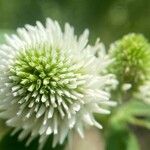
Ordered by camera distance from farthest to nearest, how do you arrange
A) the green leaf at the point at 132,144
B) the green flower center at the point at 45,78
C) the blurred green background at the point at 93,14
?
the blurred green background at the point at 93,14, the green leaf at the point at 132,144, the green flower center at the point at 45,78

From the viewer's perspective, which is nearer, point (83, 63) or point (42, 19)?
point (83, 63)

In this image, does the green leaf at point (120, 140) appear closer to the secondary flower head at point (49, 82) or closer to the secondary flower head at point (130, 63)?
the secondary flower head at point (130, 63)

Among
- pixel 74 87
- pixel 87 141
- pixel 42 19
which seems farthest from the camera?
pixel 87 141

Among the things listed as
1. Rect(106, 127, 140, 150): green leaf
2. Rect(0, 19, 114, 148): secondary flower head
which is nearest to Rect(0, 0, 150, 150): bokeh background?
Rect(106, 127, 140, 150): green leaf

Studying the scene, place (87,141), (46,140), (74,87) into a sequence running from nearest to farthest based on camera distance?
1. (74,87)
2. (46,140)
3. (87,141)

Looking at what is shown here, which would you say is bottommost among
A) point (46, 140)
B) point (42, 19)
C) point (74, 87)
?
point (46, 140)

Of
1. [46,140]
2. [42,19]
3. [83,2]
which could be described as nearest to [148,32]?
[83,2]

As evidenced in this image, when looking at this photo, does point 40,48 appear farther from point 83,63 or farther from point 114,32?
point 114,32

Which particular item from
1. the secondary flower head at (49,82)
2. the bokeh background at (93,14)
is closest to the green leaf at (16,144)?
the secondary flower head at (49,82)
